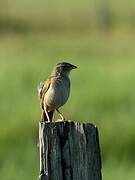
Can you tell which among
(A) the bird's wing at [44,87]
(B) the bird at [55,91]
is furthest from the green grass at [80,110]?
(B) the bird at [55,91]

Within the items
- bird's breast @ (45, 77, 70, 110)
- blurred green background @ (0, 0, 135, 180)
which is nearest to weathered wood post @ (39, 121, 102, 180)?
bird's breast @ (45, 77, 70, 110)

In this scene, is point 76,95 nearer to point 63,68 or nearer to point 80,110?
point 80,110

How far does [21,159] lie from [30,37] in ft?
63.2

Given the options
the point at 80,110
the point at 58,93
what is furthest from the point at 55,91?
the point at 80,110

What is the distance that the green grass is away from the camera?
820 centimetres

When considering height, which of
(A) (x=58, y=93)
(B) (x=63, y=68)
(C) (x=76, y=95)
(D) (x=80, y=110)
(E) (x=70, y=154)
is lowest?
(E) (x=70, y=154)

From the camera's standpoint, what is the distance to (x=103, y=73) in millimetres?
13750

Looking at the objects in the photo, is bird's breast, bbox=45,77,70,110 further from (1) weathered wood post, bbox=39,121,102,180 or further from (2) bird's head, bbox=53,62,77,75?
(1) weathered wood post, bbox=39,121,102,180

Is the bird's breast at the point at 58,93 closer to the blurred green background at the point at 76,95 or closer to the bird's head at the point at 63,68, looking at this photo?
the bird's head at the point at 63,68

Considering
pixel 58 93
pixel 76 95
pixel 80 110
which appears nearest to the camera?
pixel 58 93

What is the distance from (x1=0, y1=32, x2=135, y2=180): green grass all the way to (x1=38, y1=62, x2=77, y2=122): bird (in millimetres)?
2304

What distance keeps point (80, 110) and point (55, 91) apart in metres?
5.81

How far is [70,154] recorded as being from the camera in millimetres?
3826

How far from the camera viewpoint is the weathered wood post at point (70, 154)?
3.83 metres
